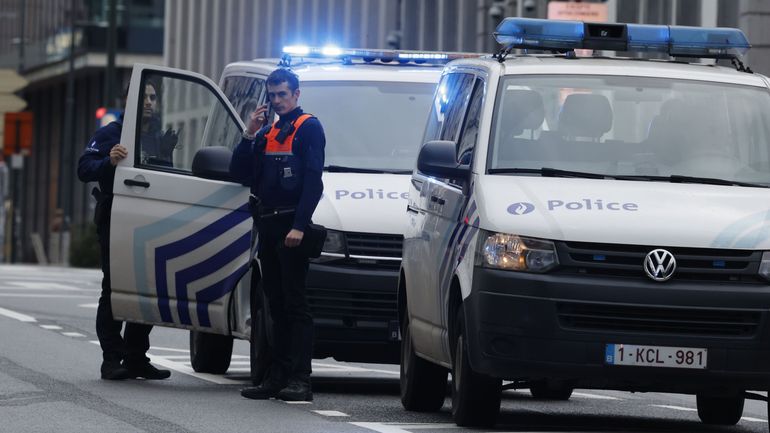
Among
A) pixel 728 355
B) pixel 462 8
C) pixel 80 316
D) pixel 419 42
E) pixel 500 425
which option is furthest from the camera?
pixel 419 42

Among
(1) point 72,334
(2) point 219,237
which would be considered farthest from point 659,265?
(1) point 72,334

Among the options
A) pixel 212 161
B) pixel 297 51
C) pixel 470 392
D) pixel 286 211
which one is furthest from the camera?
pixel 297 51

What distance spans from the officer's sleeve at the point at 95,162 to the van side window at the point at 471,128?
3122 mm

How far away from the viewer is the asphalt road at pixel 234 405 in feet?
35.9

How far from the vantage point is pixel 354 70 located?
15305 millimetres

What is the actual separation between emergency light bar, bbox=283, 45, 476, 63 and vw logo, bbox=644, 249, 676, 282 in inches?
222

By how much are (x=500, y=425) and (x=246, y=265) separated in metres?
2.92

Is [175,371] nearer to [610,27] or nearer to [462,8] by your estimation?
[610,27]

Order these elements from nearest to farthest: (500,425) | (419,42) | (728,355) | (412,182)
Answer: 1. (728,355)
2. (500,425)
3. (412,182)
4. (419,42)

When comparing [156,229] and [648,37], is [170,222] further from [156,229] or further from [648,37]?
[648,37]

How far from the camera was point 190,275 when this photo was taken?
45.0 ft

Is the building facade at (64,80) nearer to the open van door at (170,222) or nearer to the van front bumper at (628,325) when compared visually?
the open van door at (170,222)

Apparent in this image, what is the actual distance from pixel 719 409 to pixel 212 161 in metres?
3.40

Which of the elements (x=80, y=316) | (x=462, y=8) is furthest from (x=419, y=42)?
(x=80, y=316)
